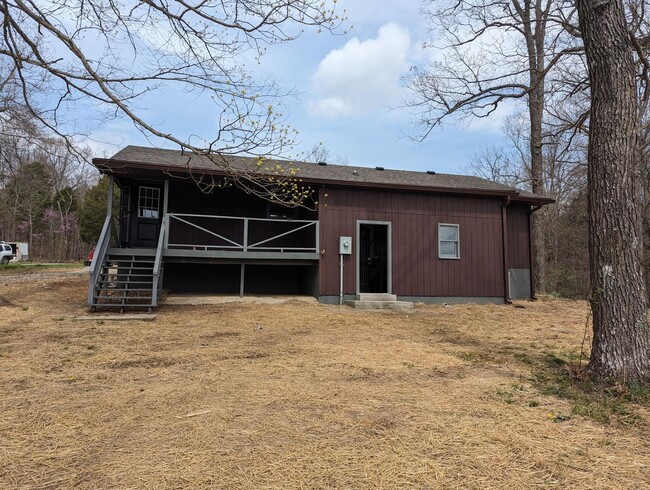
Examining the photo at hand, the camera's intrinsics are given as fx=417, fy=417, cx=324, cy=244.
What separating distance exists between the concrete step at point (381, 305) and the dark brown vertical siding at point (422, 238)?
745 mm

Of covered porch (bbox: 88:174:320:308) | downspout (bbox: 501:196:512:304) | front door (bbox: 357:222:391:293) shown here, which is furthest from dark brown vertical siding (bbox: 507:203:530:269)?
covered porch (bbox: 88:174:320:308)

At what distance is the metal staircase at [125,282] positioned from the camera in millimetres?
8555

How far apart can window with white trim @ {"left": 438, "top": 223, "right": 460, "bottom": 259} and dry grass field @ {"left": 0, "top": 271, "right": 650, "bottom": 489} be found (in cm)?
601

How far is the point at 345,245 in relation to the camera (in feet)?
36.7

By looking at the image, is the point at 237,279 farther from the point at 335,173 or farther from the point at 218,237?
the point at 335,173

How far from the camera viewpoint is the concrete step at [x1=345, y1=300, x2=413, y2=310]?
1057 cm

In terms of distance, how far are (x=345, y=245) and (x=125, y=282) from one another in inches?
212

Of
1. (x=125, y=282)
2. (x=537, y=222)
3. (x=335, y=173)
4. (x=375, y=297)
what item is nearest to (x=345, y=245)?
(x=375, y=297)

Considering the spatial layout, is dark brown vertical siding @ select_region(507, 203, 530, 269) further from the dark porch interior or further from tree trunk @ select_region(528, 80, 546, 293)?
the dark porch interior

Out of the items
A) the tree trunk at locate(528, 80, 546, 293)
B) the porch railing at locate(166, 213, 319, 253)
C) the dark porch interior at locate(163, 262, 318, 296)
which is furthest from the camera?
the tree trunk at locate(528, 80, 546, 293)

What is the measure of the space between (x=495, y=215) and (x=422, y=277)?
306 cm

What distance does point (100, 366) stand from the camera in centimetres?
446

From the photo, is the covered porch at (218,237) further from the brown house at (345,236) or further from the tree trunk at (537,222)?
the tree trunk at (537,222)

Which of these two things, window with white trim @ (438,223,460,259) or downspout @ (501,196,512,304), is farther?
downspout @ (501,196,512,304)
